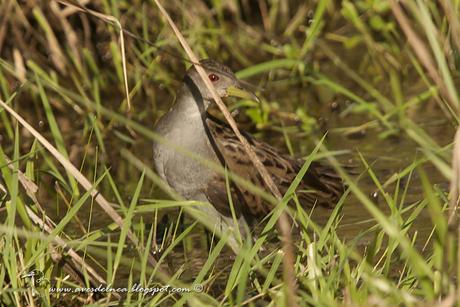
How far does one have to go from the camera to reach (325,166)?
6.59 metres

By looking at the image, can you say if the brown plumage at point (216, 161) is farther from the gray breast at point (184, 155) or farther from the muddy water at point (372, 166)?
the muddy water at point (372, 166)

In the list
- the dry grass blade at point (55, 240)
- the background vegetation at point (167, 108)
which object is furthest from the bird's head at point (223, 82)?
the dry grass blade at point (55, 240)

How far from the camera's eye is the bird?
611 cm

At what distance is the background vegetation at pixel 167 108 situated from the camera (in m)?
4.54

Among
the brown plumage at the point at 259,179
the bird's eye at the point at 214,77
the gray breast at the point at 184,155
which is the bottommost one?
the brown plumage at the point at 259,179

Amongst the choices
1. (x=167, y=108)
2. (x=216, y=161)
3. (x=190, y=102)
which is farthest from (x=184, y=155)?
(x=167, y=108)

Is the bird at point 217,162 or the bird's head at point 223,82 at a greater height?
the bird's head at point 223,82

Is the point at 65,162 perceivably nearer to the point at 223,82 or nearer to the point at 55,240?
the point at 55,240

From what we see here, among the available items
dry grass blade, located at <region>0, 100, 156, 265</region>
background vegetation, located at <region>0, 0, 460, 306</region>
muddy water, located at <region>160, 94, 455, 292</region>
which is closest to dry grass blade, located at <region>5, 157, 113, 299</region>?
background vegetation, located at <region>0, 0, 460, 306</region>

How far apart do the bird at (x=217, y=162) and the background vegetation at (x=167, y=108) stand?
162 millimetres

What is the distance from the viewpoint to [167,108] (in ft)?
28.8

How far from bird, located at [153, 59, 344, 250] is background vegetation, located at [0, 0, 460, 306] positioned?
162mm

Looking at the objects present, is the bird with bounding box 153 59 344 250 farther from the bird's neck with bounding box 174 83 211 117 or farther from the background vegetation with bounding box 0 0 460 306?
the background vegetation with bounding box 0 0 460 306

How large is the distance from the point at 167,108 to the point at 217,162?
2.68 meters
